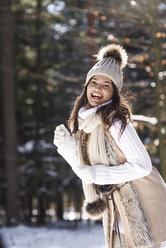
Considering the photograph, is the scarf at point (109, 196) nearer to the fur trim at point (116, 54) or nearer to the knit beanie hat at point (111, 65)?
the knit beanie hat at point (111, 65)

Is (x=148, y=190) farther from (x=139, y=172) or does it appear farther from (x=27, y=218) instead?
(x=27, y=218)

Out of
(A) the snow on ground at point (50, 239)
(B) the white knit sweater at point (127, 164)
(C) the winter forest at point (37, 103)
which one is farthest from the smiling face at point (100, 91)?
(C) the winter forest at point (37, 103)

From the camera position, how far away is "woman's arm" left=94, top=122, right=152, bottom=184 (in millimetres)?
2436

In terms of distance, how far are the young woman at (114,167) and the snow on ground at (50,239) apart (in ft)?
21.2

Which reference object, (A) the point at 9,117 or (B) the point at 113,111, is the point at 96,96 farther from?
(A) the point at 9,117

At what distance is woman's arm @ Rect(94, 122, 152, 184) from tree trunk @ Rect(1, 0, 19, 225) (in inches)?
425

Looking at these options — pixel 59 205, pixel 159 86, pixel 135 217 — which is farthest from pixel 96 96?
pixel 59 205

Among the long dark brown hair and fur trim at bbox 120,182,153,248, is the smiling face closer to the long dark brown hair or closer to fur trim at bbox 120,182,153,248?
the long dark brown hair

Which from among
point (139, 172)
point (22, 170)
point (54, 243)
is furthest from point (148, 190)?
point (22, 170)

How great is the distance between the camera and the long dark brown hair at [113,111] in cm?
254

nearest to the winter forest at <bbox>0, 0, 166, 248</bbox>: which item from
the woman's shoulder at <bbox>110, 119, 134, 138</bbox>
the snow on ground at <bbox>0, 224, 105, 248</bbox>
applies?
the snow on ground at <bbox>0, 224, 105, 248</bbox>

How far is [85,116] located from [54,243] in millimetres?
7687

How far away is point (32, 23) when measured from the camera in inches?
637

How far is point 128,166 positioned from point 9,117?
36.8 feet
